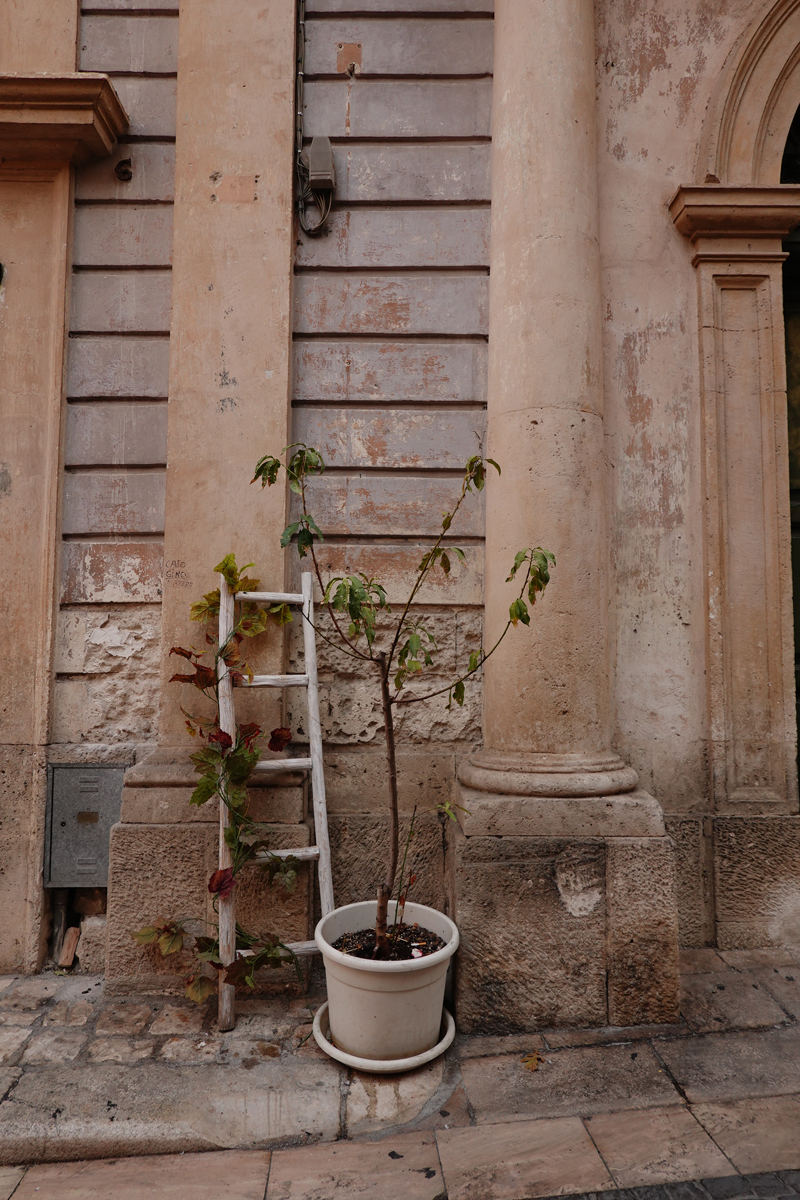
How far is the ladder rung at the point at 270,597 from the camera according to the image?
303cm

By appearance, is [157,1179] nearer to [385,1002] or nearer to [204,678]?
[385,1002]

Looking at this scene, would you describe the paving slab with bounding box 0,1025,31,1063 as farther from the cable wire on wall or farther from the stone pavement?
the cable wire on wall

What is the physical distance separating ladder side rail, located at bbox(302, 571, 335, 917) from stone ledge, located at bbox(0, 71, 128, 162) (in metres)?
2.23

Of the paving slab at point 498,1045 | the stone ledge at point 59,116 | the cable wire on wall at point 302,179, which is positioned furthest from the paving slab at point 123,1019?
the stone ledge at point 59,116

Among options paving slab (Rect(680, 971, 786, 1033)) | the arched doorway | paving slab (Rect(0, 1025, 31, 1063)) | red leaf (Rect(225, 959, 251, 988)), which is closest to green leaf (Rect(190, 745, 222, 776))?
red leaf (Rect(225, 959, 251, 988))

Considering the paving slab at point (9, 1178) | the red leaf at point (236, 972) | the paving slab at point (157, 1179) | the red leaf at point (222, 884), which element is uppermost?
the red leaf at point (222, 884)

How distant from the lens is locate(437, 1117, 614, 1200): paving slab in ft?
6.26

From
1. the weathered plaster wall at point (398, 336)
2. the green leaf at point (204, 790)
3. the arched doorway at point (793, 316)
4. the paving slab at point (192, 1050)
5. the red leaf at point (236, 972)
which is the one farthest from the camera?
the arched doorway at point (793, 316)

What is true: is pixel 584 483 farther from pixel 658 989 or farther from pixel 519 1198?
pixel 519 1198

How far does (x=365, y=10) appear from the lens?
11.1 feet

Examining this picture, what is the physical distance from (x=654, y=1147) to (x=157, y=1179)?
4.65 ft

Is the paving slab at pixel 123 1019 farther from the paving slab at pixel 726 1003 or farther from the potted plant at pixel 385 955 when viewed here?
the paving slab at pixel 726 1003

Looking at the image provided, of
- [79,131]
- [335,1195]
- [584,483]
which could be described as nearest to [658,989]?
[335,1195]

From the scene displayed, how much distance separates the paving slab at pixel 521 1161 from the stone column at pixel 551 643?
506mm
